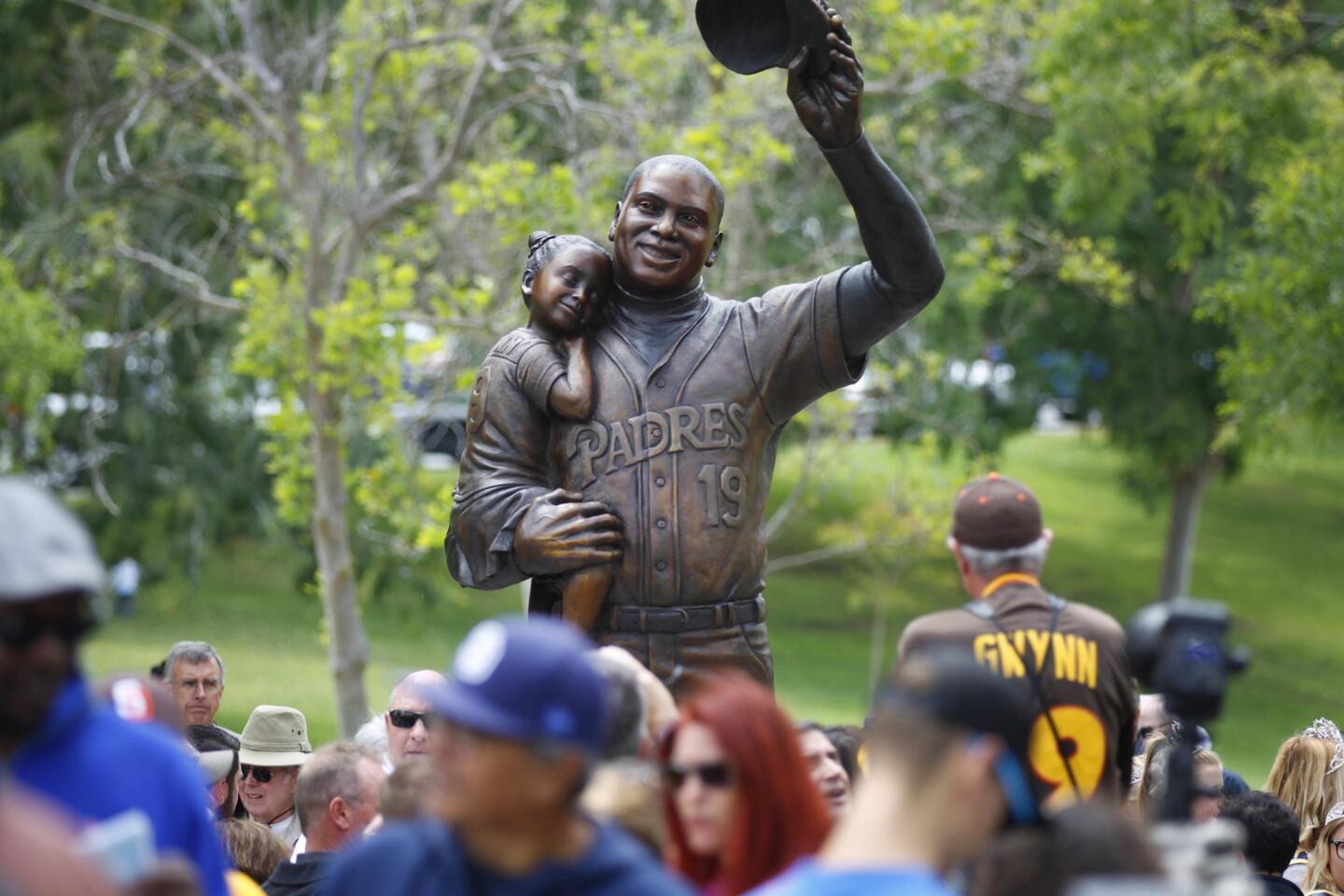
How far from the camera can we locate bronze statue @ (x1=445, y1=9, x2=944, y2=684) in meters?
5.37

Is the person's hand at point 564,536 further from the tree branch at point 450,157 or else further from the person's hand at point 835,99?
the tree branch at point 450,157

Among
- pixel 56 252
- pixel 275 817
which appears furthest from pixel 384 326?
pixel 275 817

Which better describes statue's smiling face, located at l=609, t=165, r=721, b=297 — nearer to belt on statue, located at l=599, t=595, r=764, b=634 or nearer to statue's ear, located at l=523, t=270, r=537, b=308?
statue's ear, located at l=523, t=270, r=537, b=308

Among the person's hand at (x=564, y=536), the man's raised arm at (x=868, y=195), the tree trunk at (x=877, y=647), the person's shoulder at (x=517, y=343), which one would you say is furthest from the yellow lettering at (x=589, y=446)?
the tree trunk at (x=877, y=647)

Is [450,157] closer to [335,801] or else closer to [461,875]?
[335,801]

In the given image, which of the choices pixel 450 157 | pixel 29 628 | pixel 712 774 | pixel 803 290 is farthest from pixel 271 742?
pixel 450 157

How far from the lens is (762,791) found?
359 cm

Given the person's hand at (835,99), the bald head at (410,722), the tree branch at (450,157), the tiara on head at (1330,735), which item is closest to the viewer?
the person's hand at (835,99)

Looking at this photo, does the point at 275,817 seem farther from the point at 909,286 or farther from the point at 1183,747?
the point at 1183,747

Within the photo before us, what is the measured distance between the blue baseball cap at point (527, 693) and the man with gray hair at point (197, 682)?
455 cm

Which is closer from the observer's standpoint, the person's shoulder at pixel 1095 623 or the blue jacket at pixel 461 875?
the blue jacket at pixel 461 875

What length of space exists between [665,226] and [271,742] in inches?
103

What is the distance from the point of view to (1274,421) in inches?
545

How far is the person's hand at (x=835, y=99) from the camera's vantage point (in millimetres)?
5266
